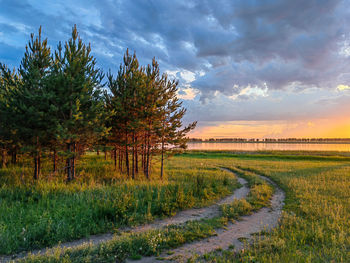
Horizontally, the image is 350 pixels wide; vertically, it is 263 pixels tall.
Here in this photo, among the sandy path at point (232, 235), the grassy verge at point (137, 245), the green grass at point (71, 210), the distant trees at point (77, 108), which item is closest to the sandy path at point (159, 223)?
the green grass at point (71, 210)

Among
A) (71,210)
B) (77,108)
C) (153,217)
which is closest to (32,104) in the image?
(77,108)

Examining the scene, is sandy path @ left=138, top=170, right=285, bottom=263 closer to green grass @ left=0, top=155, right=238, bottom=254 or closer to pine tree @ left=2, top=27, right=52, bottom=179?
green grass @ left=0, top=155, right=238, bottom=254

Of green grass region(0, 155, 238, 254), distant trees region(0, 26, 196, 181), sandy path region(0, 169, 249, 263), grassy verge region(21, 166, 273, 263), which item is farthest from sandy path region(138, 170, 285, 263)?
distant trees region(0, 26, 196, 181)

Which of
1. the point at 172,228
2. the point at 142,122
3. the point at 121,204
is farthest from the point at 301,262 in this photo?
the point at 142,122

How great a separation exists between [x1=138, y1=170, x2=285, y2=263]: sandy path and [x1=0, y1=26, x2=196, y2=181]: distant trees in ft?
32.0

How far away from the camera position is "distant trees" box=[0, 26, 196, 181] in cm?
1235

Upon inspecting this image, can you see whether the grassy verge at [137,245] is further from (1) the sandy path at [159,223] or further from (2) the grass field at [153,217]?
(1) the sandy path at [159,223]

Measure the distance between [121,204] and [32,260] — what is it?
375 cm

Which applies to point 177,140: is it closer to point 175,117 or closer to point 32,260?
point 175,117

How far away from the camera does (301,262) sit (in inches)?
A: 185

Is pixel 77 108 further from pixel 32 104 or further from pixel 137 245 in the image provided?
pixel 137 245

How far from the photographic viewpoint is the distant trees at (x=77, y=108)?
12352mm

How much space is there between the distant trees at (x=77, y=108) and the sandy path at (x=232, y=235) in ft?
32.0

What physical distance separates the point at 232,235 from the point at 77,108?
10.8 m
